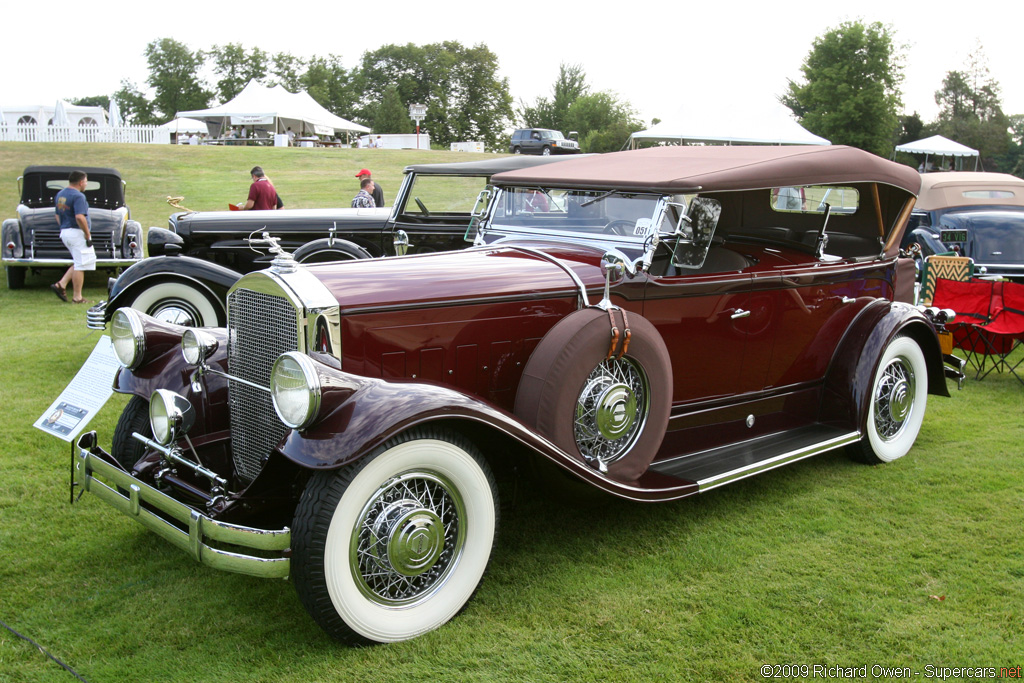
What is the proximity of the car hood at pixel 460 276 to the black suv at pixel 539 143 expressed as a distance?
3215cm

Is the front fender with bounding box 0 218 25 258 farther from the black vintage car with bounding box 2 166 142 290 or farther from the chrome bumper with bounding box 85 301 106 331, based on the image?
the chrome bumper with bounding box 85 301 106 331

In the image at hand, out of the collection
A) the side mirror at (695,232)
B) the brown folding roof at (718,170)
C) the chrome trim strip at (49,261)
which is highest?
the brown folding roof at (718,170)

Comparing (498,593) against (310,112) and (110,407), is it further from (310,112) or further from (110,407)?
(310,112)

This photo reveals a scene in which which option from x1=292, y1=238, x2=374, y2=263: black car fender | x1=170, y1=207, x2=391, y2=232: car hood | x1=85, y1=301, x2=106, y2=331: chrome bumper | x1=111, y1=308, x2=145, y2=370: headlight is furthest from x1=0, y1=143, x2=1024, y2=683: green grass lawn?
x1=170, y1=207, x2=391, y2=232: car hood

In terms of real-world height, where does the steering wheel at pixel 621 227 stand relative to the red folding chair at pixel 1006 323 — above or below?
above

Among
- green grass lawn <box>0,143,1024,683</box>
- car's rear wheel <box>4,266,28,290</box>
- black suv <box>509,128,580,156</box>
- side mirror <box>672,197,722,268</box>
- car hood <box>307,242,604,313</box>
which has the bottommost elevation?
green grass lawn <box>0,143,1024,683</box>

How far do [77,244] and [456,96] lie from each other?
59292 mm

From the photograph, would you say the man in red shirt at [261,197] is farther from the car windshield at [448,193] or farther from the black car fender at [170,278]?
the black car fender at [170,278]

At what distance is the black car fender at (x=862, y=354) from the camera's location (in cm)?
471

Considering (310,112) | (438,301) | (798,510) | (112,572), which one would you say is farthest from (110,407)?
(310,112)

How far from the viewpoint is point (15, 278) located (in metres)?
11.5

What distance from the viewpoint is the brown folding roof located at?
396 cm

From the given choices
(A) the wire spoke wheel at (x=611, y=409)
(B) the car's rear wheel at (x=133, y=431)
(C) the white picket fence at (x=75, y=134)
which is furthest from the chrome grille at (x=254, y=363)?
(C) the white picket fence at (x=75, y=134)

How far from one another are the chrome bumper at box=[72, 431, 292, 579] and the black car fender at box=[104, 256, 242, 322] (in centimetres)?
418
